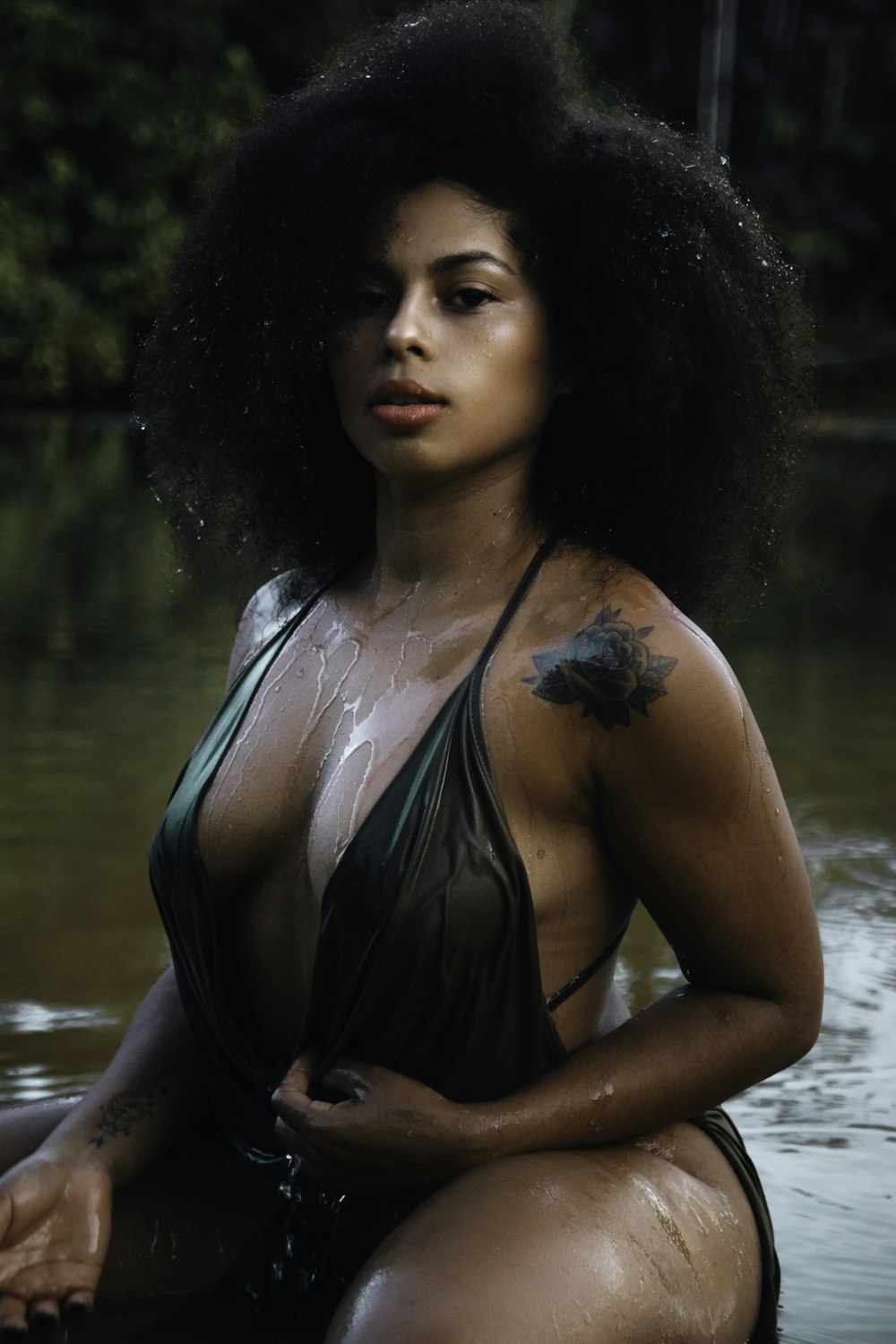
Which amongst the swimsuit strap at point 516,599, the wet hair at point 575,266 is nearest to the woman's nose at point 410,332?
the wet hair at point 575,266

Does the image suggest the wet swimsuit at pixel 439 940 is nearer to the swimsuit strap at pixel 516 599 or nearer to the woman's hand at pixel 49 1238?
the swimsuit strap at pixel 516 599

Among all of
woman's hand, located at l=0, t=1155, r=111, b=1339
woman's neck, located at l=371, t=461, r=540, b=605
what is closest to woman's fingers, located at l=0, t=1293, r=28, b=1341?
woman's hand, located at l=0, t=1155, r=111, b=1339

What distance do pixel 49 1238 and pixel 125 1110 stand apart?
181 mm

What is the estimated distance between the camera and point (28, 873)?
4156mm

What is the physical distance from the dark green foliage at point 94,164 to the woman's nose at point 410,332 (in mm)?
19348

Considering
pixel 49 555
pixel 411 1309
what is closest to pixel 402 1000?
pixel 411 1309

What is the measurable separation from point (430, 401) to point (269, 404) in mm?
378

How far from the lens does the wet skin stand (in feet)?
A: 5.65

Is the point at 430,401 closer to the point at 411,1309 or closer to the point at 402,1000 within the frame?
the point at 402,1000

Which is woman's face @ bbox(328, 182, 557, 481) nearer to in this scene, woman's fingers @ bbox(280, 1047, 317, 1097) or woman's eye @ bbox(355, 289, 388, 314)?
woman's eye @ bbox(355, 289, 388, 314)

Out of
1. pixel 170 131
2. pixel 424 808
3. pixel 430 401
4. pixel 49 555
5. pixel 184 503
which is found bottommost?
pixel 49 555

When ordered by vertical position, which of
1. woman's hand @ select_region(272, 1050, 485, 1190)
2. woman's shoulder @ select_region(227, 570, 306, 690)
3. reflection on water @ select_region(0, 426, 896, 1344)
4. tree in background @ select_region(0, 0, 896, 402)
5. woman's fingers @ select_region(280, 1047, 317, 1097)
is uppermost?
tree in background @ select_region(0, 0, 896, 402)

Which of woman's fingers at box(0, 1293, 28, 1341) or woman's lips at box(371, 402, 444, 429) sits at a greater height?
woman's lips at box(371, 402, 444, 429)

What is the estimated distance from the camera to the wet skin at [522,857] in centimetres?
172
